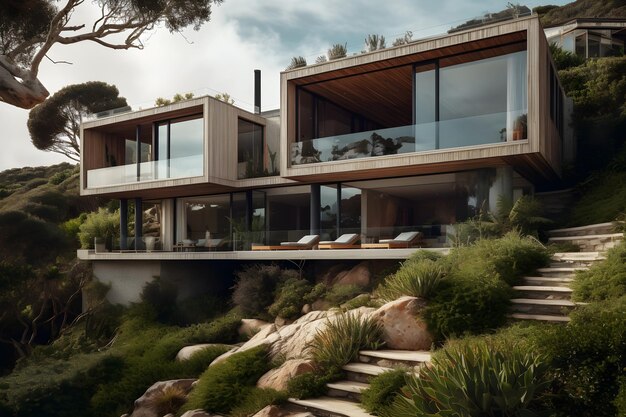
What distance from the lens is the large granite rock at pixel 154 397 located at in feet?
39.7

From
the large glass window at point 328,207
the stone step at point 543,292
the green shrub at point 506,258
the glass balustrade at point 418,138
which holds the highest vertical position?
the glass balustrade at point 418,138

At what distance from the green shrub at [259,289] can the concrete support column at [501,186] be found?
625 centimetres

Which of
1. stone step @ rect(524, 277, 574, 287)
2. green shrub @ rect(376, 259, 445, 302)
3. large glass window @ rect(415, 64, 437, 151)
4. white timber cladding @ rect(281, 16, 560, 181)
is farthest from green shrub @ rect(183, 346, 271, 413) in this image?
large glass window @ rect(415, 64, 437, 151)

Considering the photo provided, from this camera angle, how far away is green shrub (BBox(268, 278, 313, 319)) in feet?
53.7

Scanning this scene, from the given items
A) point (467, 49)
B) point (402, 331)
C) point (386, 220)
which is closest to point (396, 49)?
point (467, 49)

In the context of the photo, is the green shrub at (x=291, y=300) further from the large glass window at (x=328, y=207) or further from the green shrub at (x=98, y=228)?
the green shrub at (x=98, y=228)

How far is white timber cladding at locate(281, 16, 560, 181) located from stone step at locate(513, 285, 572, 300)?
4.80m

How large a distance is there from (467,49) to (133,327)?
46.3 ft

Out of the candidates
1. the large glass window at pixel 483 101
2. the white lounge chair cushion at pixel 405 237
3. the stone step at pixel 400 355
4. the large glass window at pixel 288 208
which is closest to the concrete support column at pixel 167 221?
the large glass window at pixel 288 208

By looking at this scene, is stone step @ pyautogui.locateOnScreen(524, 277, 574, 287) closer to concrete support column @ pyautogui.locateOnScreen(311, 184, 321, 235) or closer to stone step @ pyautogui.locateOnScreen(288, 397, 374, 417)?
stone step @ pyautogui.locateOnScreen(288, 397, 374, 417)

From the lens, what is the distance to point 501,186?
16.7 meters

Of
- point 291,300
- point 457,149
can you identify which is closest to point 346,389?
point 291,300

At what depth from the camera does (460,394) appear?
7.17 metres

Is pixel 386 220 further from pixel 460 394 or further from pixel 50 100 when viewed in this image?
pixel 50 100
